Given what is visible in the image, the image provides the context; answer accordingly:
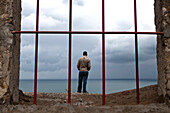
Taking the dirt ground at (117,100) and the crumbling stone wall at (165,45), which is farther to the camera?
the dirt ground at (117,100)

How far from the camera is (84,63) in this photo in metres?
5.60

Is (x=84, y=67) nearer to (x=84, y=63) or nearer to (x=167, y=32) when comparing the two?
(x=84, y=63)

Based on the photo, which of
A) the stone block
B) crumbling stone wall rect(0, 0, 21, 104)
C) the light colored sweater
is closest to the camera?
crumbling stone wall rect(0, 0, 21, 104)

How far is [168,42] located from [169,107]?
69 cm

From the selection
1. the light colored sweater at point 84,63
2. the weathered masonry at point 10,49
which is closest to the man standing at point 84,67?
the light colored sweater at point 84,63

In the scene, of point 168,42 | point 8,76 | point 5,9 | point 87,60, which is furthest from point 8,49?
point 87,60

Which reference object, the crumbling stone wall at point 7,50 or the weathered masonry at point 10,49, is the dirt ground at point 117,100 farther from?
the crumbling stone wall at point 7,50

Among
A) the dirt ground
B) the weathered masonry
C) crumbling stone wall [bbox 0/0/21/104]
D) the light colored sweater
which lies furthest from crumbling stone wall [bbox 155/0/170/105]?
the light colored sweater

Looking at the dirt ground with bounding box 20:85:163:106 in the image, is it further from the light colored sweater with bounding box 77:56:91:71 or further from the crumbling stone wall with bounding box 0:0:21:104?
the light colored sweater with bounding box 77:56:91:71

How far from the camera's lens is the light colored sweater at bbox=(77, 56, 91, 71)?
18.3ft

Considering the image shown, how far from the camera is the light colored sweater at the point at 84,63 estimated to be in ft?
18.3

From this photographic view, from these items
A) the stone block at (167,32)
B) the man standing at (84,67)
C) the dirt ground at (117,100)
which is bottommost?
the dirt ground at (117,100)

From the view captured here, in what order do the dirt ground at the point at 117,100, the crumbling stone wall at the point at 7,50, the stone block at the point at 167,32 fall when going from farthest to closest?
the dirt ground at the point at 117,100 < the stone block at the point at 167,32 < the crumbling stone wall at the point at 7,50

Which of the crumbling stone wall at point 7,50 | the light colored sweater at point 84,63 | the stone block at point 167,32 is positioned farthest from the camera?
the light colored sweater at point 84,63
